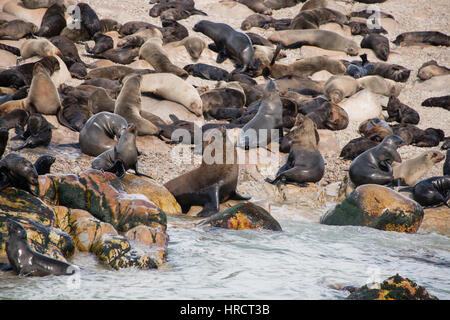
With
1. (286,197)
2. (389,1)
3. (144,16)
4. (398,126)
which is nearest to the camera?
(286,197)

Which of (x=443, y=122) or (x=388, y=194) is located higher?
(x=443, y=122)

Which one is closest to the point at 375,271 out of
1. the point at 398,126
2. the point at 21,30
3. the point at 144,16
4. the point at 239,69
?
the point at 398,126

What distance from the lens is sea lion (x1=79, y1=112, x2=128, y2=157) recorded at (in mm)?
9664

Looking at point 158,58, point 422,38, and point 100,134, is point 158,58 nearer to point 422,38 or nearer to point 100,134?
point 100,134

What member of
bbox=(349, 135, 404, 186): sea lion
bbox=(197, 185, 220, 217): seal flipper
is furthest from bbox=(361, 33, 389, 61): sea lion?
bbox=(197, 185, 220, 217): seal flipper

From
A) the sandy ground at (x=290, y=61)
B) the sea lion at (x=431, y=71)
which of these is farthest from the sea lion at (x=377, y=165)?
the sea lion at (x=431, y=71)

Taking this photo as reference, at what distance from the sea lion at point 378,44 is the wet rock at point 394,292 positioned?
1641 centimetres

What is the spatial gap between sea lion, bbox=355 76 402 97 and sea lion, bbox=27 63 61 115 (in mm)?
9106

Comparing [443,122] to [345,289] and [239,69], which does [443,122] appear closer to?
[239,69]

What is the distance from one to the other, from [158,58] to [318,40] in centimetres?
646

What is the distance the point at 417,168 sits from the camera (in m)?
10.1
